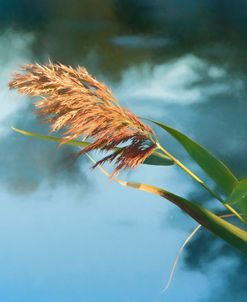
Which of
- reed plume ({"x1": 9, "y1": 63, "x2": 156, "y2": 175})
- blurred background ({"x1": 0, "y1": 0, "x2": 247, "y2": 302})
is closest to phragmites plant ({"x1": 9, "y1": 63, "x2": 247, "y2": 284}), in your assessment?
reed plume ({"x1": 9, "y1": 63, "x2": 156, "y2": 175})

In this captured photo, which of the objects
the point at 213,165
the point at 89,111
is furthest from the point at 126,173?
the point at 89,111

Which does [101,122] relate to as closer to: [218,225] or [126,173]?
[218,225]

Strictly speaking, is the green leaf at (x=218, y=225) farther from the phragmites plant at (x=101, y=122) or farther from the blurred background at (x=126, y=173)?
the blurred background at (x=126, y=173)

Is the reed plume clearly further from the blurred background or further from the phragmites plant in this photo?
the blurred background

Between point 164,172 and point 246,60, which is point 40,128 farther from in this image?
point 246,60

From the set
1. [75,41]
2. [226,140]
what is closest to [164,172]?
[226,140]
